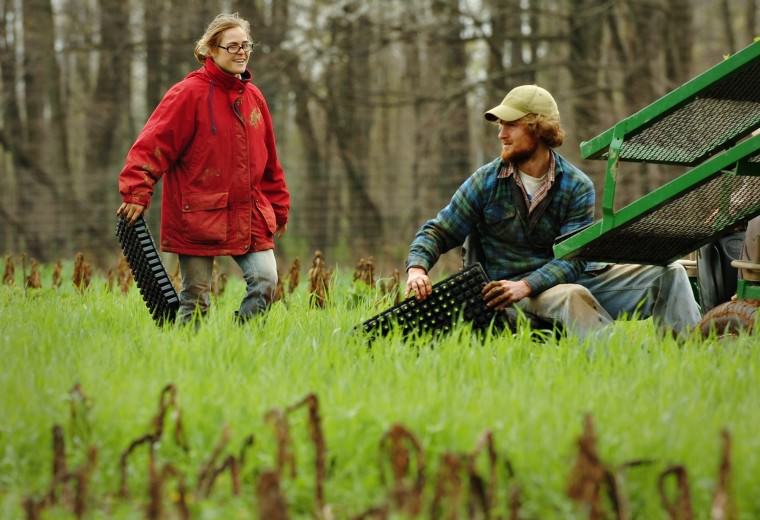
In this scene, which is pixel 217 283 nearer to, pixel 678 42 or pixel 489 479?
pixel 489 479

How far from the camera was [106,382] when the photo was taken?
4312 mm

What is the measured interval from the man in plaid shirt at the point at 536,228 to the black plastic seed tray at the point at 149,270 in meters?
1.22

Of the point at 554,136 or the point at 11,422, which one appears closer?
the point at 11,422

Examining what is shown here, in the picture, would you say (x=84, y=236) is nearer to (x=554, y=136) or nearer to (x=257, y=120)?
(x=257, y=120)

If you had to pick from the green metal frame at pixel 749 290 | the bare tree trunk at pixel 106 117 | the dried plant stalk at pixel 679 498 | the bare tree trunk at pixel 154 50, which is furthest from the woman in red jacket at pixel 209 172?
the bare tree trunk at pixel 154 50

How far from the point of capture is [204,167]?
609 centimetres

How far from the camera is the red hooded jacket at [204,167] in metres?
6.04

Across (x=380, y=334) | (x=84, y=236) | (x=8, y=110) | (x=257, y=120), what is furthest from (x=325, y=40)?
(x=380, y=334)

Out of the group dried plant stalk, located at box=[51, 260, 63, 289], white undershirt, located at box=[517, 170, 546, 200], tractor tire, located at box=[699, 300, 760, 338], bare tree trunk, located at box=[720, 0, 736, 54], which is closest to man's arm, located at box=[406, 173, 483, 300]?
white undershirt, located at box=[517, 170, 546, 200]

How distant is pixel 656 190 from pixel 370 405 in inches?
70.6

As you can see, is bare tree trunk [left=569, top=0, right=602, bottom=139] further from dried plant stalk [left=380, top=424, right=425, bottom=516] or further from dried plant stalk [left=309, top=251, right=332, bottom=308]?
dried plant stalk [left=380, top=424, right=425, bottom=516]

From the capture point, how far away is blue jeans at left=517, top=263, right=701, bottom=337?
5.50m

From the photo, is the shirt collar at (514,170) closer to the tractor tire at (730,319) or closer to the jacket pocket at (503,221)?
the jacket pocket at (503,221)

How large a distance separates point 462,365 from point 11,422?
5.86 ft
